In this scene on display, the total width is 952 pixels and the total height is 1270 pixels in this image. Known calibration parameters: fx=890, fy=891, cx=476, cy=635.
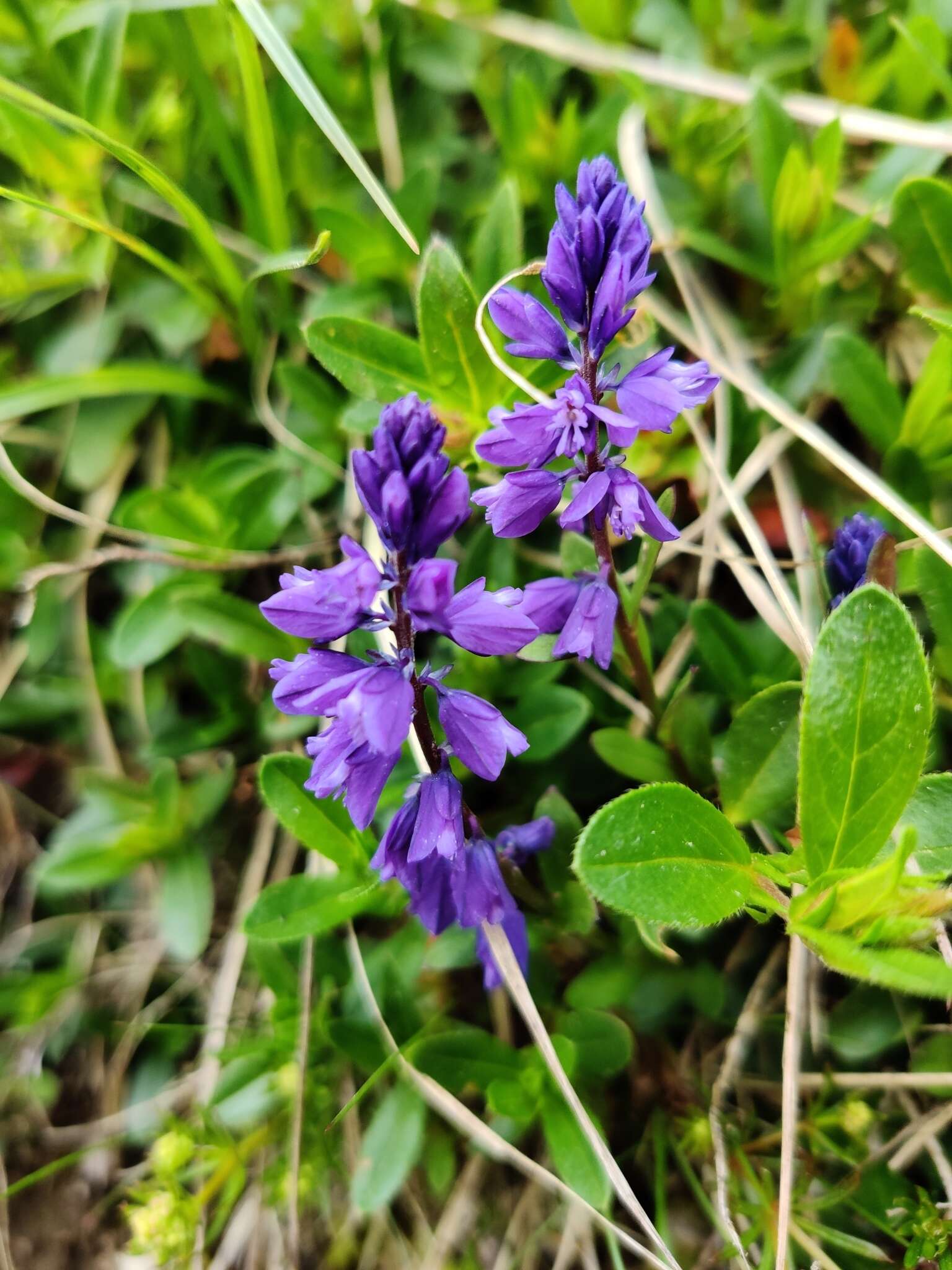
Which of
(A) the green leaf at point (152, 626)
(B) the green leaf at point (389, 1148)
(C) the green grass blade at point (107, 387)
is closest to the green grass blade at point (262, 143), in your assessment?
(C) the green grass blade at point (107, 387)

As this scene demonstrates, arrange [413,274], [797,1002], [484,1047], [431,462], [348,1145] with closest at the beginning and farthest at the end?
[431,462] → [797,1002] → [484,1047] → [348,1145] → [413,274]

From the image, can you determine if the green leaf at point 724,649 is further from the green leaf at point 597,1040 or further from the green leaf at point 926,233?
the green leaf at point 926,233

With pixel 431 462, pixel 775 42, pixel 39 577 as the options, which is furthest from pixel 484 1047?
pixel 775 42

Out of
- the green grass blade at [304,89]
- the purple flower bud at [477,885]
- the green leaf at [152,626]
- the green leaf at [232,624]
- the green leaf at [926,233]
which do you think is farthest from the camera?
the green leaf at [152,626]

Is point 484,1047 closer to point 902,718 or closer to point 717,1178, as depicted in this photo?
point 717,1178

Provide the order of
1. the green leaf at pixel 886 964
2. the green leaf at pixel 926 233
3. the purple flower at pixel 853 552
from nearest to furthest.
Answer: the green leaf at pixel 886 964 < the purple flower at pixel 853 552 < the green leaf at pixel 926 233

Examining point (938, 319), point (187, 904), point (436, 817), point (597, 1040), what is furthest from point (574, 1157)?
point (938, 319)
